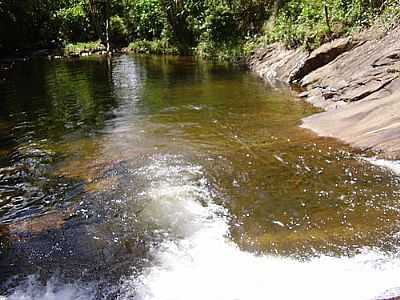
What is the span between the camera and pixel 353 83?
42.5 ft

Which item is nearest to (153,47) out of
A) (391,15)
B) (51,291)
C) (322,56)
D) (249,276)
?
(322,56)

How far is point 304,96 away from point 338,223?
9.28 meters

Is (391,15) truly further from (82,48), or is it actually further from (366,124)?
(82,48)

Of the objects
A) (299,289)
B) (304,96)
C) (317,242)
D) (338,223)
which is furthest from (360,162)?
(304,96)

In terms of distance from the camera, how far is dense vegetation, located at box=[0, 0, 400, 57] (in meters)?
18.3

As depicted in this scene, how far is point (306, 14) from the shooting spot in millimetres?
20406

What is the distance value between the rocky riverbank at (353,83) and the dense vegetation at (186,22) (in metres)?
1.04

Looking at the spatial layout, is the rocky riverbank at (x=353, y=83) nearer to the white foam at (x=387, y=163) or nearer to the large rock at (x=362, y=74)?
the large rock at (x=362, y=74)

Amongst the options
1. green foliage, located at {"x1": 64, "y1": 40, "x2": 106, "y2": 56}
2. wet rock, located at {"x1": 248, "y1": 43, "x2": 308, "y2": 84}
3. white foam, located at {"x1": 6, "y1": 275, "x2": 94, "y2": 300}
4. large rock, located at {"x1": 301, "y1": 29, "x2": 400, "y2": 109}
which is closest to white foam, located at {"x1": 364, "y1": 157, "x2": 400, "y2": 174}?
large rock, located at {"x1": 301, "y1": 29, "x2": 400, "y2": 109}

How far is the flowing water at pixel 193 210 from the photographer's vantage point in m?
5.07

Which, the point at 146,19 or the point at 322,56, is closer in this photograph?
the point at 322,56

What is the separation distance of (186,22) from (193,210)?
28.0 metres

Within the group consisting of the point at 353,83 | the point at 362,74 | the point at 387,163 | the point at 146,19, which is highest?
the point at 146,19

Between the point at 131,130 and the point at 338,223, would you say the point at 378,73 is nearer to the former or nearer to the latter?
the point at 131,130
